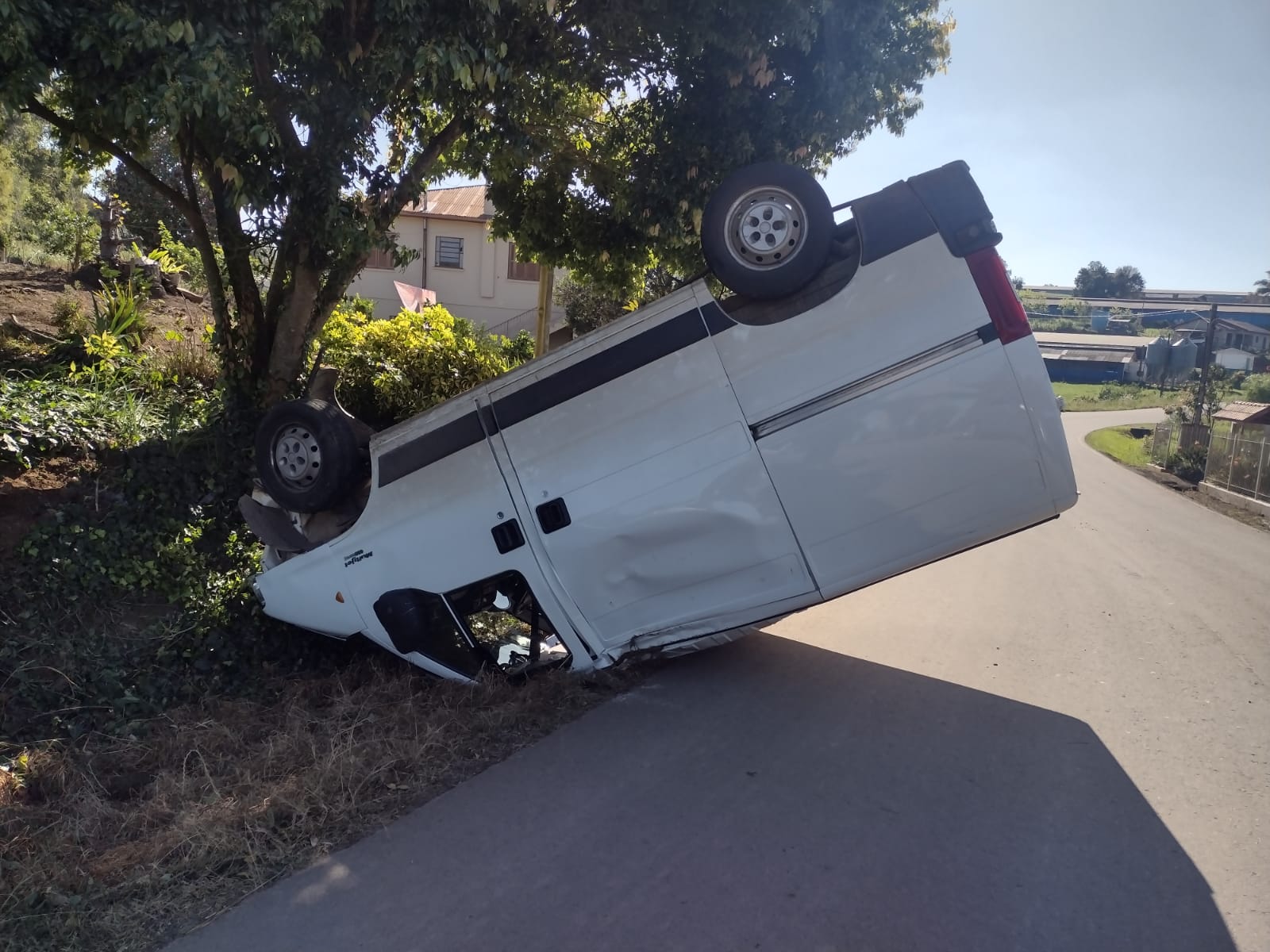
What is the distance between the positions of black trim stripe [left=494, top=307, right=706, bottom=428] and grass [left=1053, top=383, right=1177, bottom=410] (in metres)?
57.9

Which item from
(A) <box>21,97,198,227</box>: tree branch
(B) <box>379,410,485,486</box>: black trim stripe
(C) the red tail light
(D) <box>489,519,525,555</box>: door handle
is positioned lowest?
(D) <box>489,519,525,555</box>: door handle

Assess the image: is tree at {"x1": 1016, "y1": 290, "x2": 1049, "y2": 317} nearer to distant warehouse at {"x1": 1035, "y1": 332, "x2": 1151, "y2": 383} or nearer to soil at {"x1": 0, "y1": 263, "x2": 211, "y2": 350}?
distant warehouse at {"x1": 1035, "y1": 332, "x2": 1151, "y2": 383}

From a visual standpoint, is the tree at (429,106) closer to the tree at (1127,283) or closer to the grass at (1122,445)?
the grass at (1122,445)

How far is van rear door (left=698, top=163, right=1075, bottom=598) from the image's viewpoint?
5.55 m

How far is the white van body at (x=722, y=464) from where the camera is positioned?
5594 mm

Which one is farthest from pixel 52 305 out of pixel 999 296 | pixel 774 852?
pixel 774 852

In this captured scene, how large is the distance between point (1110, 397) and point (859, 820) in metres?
69.5

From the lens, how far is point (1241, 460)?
74.8ft

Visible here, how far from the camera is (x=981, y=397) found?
18.2 ft

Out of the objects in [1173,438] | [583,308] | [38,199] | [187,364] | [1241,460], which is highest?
[38,199]

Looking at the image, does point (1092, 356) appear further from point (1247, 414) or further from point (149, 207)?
point (149, 207)

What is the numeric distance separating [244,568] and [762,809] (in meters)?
5.22

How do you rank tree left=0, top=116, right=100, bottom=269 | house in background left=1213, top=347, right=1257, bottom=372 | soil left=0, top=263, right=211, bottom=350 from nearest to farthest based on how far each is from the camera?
soil left=0, top=263, right=211, bottom=350, tree left=0, top=116, right=100, bottom=269, house in background left=1213, top=347, right=1257, bottom=372

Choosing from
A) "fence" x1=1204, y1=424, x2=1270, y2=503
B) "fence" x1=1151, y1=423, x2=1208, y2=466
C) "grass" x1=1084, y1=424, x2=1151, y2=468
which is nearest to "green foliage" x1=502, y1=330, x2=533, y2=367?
"fence" x1=1204, y1=424, x2=1270, y2=503
